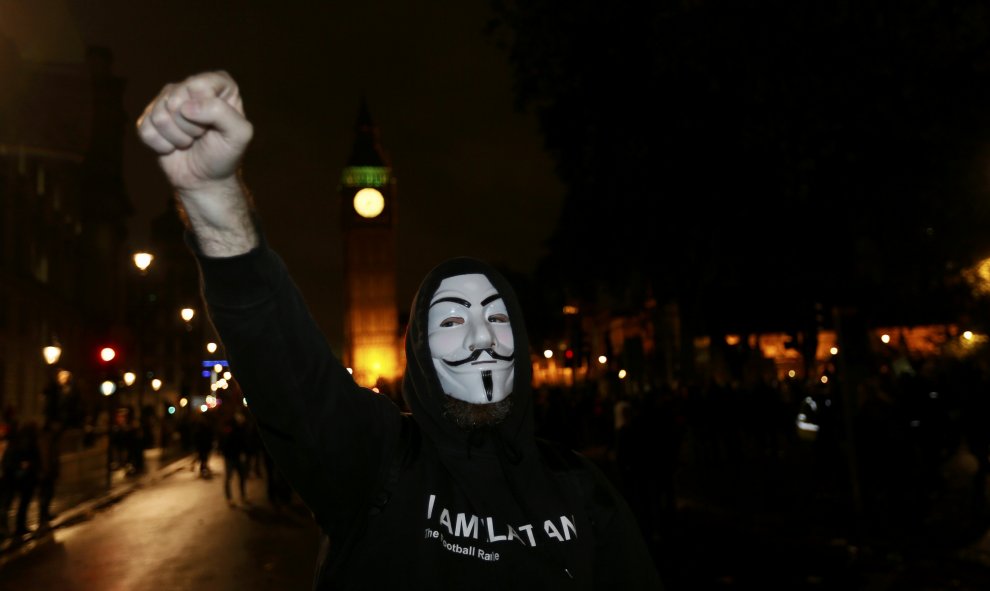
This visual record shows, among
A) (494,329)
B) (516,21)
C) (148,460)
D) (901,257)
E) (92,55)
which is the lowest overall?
(148,460)

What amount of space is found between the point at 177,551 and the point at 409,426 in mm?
10806

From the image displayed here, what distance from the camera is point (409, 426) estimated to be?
2.46m

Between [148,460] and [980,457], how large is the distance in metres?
33.3

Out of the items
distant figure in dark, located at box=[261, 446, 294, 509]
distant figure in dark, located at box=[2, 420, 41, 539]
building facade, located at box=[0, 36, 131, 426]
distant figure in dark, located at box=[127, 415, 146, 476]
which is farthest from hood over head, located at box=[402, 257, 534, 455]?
building facade, located at box=[0, 36, 131, 426]

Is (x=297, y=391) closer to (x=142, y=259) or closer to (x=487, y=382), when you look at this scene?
(x=487, y=382)

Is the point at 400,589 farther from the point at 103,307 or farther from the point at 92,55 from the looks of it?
the point at 92,55

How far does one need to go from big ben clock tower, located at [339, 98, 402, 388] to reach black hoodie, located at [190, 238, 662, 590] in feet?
280

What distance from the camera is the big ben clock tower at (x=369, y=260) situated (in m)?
88.2

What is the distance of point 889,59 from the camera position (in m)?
10.6

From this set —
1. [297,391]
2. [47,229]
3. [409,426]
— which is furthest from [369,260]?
[297,391]

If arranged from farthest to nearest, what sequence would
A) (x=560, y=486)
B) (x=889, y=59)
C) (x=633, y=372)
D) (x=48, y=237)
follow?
(x=48, y=237), (x=633, y=372), (x=889, y=59), (x=560, y=486)

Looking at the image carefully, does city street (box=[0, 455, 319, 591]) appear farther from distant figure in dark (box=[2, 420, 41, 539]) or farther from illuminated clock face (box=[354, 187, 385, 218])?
illuminated clock face (box=[354, 187, 385, 218])

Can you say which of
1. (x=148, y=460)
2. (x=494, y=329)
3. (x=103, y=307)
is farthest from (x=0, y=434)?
(x=103, y=307)

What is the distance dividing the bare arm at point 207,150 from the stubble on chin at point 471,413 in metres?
0.88
